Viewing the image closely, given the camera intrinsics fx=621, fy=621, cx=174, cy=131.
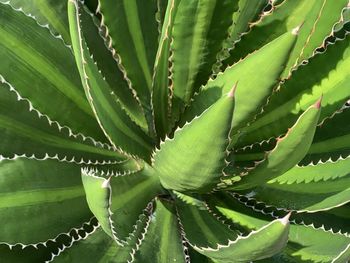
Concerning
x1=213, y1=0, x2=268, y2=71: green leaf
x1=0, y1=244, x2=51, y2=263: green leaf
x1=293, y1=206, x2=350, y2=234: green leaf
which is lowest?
x1=0, y1=244, x2=51, y2=263: green leaf

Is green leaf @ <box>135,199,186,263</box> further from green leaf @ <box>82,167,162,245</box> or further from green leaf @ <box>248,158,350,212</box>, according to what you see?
green leaf @ <box>248,158,350,212</box>

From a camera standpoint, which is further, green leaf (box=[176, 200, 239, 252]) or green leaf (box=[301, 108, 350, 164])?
green leaf (box=[301, 108, 350, 164])

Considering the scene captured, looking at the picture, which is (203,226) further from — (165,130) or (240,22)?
(240,22)

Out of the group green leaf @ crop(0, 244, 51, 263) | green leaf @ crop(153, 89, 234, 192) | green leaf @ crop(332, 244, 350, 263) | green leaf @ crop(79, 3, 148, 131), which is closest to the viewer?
green leaf @ crop(153, 89, 234, 192)

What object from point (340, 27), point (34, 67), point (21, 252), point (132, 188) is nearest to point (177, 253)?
point (132, 188)

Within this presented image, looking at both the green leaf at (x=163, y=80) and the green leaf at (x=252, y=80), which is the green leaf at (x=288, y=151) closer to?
the green leaf at (x=252, y=80)

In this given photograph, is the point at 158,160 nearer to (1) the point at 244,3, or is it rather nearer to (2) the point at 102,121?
(2) the point at 102,121

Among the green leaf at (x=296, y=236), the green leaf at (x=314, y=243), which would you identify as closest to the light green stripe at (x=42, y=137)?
the green leaf at (x=296, y=236)

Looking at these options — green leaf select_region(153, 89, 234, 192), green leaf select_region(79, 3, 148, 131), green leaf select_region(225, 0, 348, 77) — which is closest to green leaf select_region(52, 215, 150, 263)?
green leaf select_region(153, 89, 234, 192)
